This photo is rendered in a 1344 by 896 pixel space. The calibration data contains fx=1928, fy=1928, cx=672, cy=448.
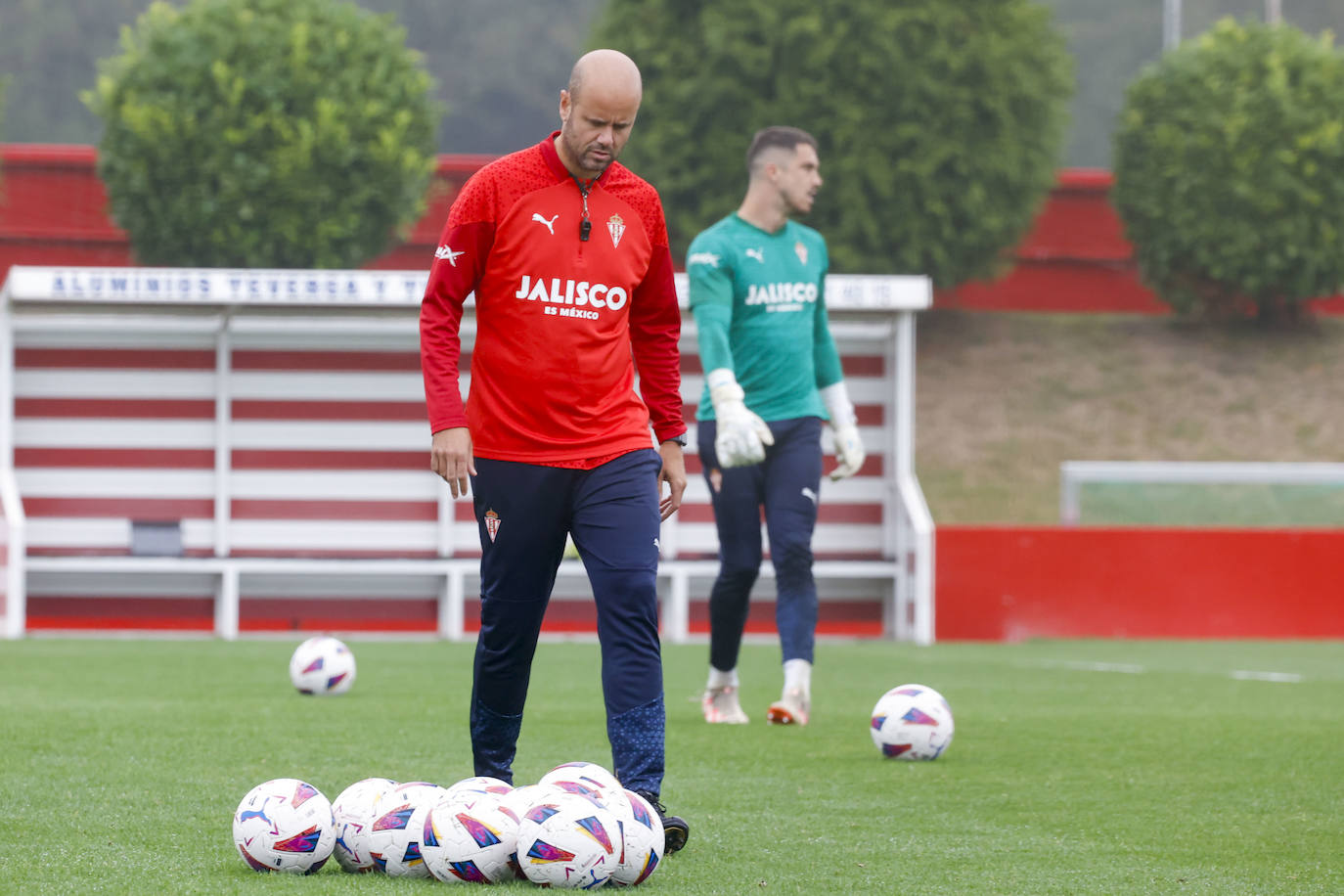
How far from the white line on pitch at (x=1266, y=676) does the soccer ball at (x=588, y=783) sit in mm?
7634

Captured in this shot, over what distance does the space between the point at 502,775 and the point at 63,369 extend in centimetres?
1138

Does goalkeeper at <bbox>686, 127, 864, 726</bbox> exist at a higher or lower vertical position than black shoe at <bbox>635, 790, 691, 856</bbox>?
higher

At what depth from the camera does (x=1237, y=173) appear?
3288cm

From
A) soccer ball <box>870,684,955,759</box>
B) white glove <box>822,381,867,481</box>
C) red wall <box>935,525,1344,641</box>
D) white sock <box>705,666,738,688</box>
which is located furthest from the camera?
red wall <box>935,525,1344,641</box>

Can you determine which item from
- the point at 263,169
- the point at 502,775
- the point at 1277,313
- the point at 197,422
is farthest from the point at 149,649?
→ the point at 1277,313

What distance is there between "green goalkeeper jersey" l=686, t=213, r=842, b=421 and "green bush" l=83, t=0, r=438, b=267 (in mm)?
23860

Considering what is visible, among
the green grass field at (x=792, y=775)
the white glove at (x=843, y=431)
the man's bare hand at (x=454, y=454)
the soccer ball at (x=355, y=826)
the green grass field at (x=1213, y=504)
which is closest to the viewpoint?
the soccer ball at (x=355, y=826)

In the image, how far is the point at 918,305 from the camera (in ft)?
48.6

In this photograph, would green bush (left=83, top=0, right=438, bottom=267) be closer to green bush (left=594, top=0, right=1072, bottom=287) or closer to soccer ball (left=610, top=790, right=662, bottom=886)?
green bush (left=594, top=0, right=1072, bottom=287)

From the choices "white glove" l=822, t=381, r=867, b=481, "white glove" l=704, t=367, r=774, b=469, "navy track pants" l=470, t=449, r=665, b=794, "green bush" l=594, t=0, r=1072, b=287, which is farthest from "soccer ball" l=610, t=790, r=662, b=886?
"green bush" l=594, t=0, r=1072, b=287

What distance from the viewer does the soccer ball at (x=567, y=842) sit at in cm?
→ 403

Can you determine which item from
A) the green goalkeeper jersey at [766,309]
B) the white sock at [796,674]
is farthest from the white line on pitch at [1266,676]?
the green goalkeeper jersey at [766,309]

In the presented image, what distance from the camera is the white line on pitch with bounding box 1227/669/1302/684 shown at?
11.2 metres

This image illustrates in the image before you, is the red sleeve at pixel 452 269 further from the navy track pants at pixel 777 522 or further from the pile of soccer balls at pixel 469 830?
the navy track pants at pixel 777 522
